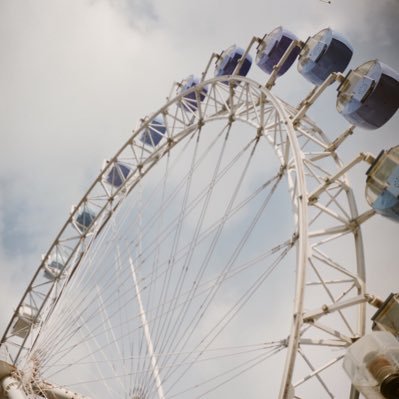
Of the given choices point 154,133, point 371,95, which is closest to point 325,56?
point 371,95

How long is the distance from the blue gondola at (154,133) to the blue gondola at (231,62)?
10.7ft

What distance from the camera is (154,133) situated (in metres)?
16.2

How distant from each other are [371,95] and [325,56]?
7.59 ft

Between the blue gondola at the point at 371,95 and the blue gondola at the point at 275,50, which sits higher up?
the blue gondola at the point at 275,50

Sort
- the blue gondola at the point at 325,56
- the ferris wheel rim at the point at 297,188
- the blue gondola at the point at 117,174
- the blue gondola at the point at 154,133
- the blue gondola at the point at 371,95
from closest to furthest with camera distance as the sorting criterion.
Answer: the ferris wheel rim at the point at 297,188 → the blue gondola at the point at 371,95 → the blue gondola at the point at 325,56 → the blue gondola at the point at 154,133 → the blue gondola at the point at 117,174

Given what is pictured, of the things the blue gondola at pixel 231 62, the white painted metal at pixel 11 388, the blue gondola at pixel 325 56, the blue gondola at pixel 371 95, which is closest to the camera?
the blue gondola at pixel 371 95

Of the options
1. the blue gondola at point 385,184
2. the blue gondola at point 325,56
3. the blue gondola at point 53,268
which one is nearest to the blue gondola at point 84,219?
the blue gondola at point 53,268

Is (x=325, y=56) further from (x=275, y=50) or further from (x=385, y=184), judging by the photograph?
(x=385, y=184)

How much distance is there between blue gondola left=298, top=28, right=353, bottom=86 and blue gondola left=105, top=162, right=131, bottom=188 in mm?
8683

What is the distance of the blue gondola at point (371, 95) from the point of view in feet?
27.0

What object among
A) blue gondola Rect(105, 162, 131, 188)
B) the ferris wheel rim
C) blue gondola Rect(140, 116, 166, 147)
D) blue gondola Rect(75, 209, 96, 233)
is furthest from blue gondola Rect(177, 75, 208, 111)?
blue gondola Rect(75, 209, 96, 233)

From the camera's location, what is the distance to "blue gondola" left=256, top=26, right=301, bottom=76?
39.1 ft

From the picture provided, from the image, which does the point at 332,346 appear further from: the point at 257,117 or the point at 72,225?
the point at 72,225

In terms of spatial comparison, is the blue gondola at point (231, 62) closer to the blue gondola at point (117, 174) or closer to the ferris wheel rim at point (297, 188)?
the ferris wheel rim at point (297, 188)
